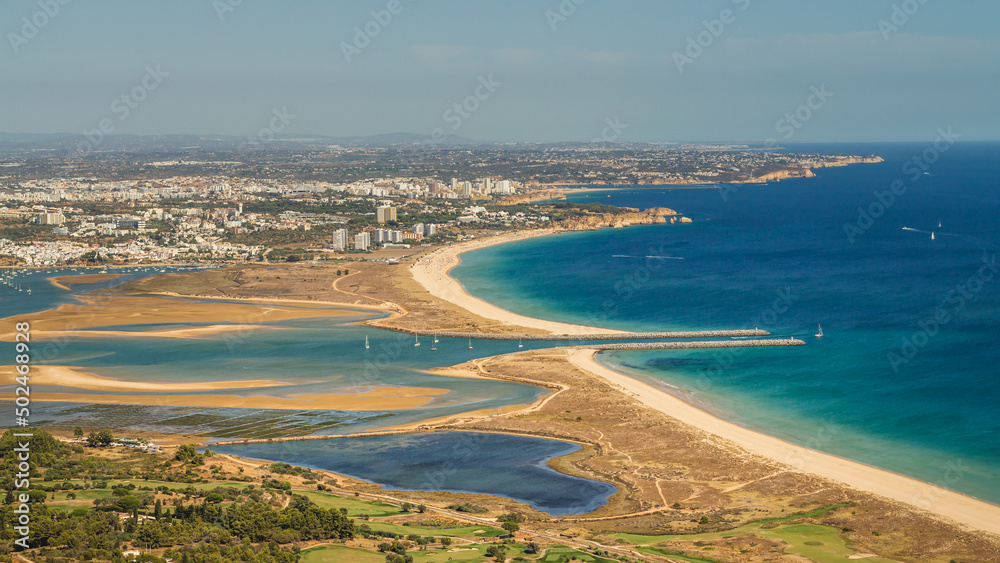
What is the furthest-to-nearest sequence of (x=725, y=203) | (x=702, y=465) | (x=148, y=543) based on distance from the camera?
(x=725, y=203), (x=702, y=465), (x=148, y=543)

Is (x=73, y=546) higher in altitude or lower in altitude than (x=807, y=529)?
higher

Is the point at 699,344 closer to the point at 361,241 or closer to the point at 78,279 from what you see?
the point at 361,241

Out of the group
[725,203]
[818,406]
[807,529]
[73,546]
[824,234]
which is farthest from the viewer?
[725,203]

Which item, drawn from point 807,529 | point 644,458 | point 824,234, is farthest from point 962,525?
point 824,234

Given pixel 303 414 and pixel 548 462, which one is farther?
pixel 303 414

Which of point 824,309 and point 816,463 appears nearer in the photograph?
point 816,463

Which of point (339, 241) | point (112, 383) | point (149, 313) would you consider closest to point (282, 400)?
point (112, 383)

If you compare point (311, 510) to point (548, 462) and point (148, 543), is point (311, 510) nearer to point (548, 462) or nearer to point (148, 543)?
point (148, 543)
